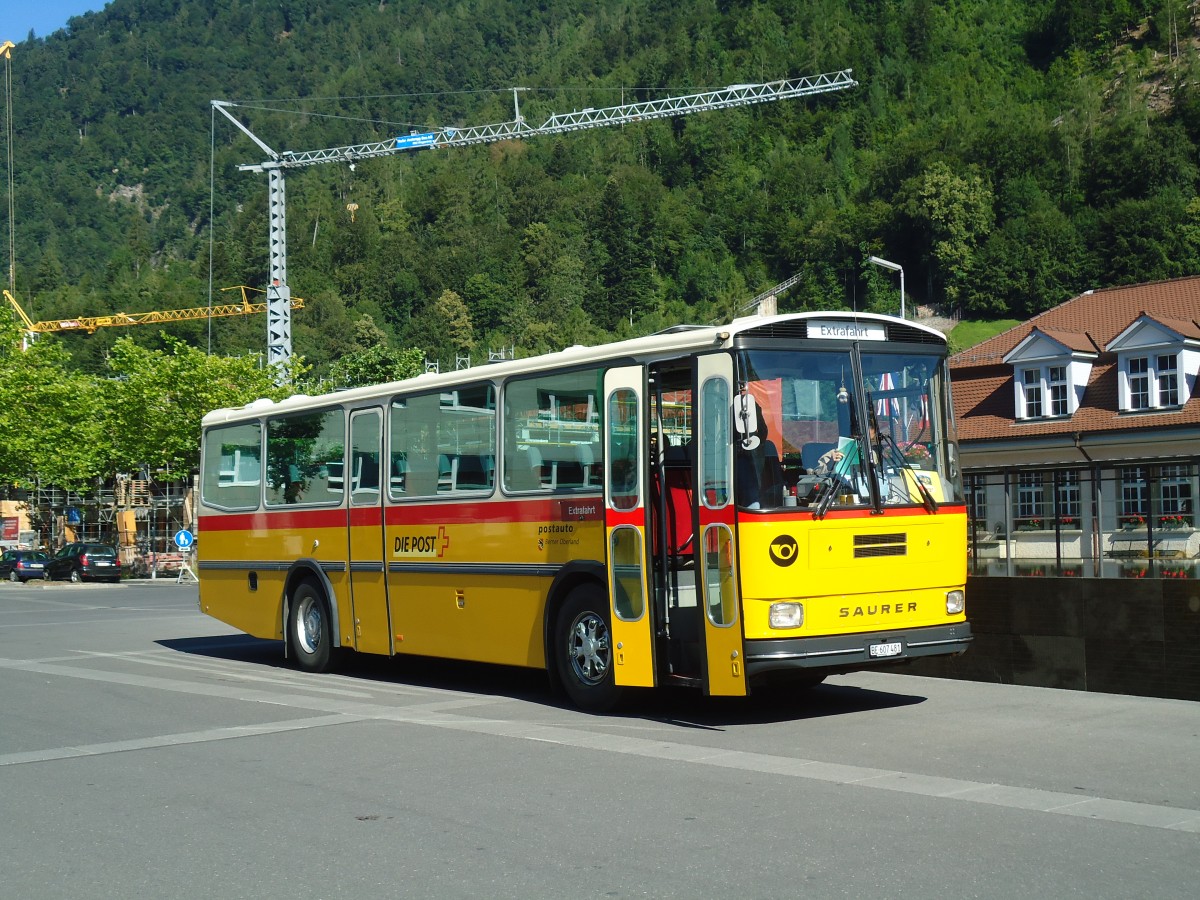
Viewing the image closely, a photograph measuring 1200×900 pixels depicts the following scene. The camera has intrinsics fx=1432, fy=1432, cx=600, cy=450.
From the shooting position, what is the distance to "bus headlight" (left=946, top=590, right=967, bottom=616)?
11.5 m

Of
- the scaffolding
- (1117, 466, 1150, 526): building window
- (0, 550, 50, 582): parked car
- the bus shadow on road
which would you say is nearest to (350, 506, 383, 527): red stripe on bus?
the bus shadow on road

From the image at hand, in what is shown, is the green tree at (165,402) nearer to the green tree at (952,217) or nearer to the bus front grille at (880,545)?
the bus front grille at (880,545)

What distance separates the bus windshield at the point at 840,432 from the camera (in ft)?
35.0

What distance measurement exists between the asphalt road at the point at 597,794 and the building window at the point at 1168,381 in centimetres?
2456

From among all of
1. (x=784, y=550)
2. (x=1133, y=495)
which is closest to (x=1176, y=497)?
(x=1133, y=495)

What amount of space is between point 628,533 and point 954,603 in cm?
268

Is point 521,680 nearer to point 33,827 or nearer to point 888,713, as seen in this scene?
point 888,713

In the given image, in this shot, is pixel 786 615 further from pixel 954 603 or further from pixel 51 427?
pixel 51 427

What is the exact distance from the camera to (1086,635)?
1290 centimetres

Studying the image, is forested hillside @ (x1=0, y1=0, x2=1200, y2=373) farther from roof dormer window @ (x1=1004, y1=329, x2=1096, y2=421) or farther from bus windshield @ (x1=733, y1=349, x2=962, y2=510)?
bus windshield @ (x1=733, y1=349, x2=962, y2=510)

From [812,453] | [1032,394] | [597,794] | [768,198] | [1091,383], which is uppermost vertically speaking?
[768,198]

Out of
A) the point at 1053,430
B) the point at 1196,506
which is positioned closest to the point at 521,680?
the point at 1196,506

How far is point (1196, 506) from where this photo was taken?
12500mm

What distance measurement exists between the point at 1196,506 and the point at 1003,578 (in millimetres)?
1878
